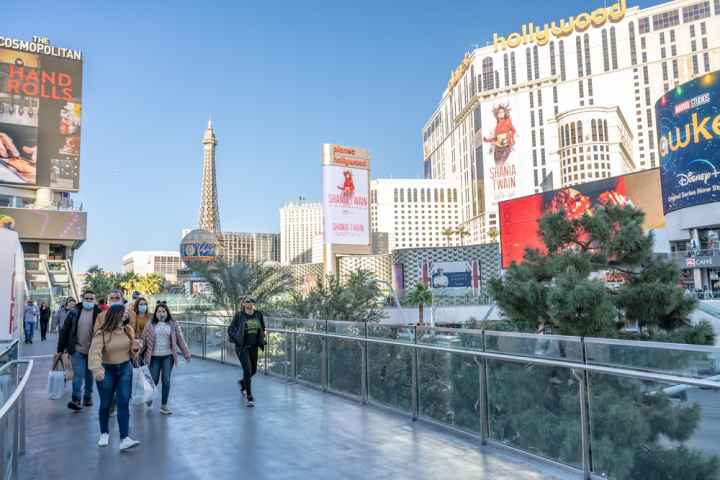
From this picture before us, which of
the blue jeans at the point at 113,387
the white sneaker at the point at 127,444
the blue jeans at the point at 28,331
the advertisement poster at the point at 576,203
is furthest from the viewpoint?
the advertisement poster at the point at 576,203

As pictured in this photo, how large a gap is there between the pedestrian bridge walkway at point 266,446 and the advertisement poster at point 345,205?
135 feet

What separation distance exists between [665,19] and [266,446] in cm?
13332

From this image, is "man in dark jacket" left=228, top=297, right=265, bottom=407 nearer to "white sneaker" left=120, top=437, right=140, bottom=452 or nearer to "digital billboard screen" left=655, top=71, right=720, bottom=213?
"white sneaker" left=120, top=437, right=140, bottom=452

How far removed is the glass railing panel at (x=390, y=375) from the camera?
7.05 metres

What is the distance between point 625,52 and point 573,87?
11.5 m

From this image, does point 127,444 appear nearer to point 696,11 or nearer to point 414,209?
point 696,11

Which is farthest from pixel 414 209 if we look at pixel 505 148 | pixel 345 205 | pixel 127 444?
pixel 127 444

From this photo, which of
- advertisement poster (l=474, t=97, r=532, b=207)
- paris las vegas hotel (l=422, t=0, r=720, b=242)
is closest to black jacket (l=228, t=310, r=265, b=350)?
paris las vegas hotel (l=422, t=0, r=720, b=242)

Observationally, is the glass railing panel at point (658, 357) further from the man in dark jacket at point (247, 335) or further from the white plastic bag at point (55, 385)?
the white plastic bag at point (55, 385)

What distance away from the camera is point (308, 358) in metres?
9.55

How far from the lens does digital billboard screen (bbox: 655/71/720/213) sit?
4394 cm

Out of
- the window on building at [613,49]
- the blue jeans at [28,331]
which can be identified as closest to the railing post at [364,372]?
the blue jeans at [28,331]

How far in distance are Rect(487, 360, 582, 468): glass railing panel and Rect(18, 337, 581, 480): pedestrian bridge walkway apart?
0.15 m

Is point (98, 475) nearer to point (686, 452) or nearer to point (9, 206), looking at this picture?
point (686, 452)
